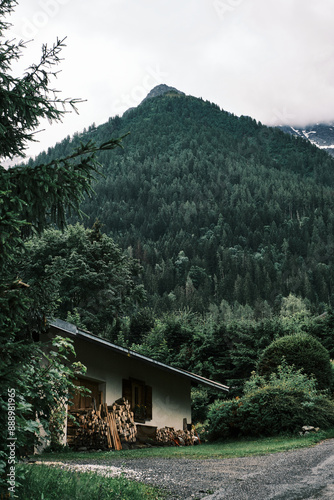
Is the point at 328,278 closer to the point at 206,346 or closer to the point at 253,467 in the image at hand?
the point at 206,346

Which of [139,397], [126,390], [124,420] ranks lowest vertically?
[124,420]

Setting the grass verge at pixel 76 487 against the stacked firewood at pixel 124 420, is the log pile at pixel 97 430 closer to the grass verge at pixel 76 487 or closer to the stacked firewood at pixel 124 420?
the stacked firewood at pixel 124 420

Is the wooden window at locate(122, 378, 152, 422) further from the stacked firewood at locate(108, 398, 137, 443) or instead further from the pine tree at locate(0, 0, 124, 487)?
the pine tree at locate(0, 0, 124, 487)

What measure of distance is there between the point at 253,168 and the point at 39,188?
186023mm

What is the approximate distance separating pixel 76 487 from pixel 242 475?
3304 mm

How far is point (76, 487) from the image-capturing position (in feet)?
22.5

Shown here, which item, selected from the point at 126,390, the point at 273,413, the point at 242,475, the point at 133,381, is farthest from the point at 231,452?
the point at 133,381

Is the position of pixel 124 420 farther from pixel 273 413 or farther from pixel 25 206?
pixel 25 206

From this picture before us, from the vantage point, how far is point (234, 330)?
28.5 meters

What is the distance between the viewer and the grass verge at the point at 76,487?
643cm

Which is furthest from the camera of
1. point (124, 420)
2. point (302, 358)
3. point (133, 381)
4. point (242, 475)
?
point (302, 358)

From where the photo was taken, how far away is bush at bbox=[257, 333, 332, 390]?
21.2 m

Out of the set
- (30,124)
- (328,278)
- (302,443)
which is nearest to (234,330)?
(302,443)

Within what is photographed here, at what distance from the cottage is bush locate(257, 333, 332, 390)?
2.76 m
